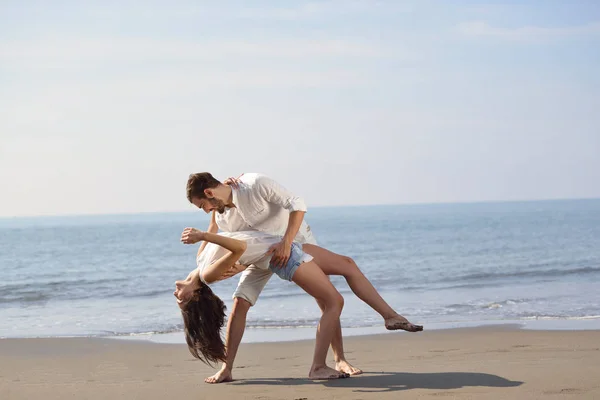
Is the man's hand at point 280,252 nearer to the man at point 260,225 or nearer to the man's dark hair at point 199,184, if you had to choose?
the man at point 260,225

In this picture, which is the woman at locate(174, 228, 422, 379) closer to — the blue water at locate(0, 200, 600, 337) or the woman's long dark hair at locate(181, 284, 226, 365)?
the woman's long dark hair at locate(181, 284, 226, 365)

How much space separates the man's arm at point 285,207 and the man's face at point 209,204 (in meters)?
0.29

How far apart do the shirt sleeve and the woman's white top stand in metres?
0.25

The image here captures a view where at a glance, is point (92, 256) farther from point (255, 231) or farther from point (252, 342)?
point (255, 231)

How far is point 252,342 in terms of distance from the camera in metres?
8.45

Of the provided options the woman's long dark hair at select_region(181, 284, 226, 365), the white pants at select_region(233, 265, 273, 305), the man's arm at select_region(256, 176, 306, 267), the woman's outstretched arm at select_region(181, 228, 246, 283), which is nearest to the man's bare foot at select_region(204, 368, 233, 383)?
the woman's long dark hair at select_region(181, 284, 226, 365)

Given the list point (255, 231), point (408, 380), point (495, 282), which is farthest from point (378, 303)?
point (495, 282)

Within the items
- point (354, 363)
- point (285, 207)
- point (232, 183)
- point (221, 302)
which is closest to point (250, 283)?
point (221, 302)

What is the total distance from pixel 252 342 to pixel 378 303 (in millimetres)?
3137

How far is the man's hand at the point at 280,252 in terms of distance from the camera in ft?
17.6

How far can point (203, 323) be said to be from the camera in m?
5.39

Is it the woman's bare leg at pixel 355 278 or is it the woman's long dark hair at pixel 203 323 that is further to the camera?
the woman's bare leg at pixel 355 278

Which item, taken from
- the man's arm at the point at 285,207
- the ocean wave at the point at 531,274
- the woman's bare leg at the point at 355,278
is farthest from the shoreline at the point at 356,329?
the ocean wave at the point at 531,274

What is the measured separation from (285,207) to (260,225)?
26 centimetres
